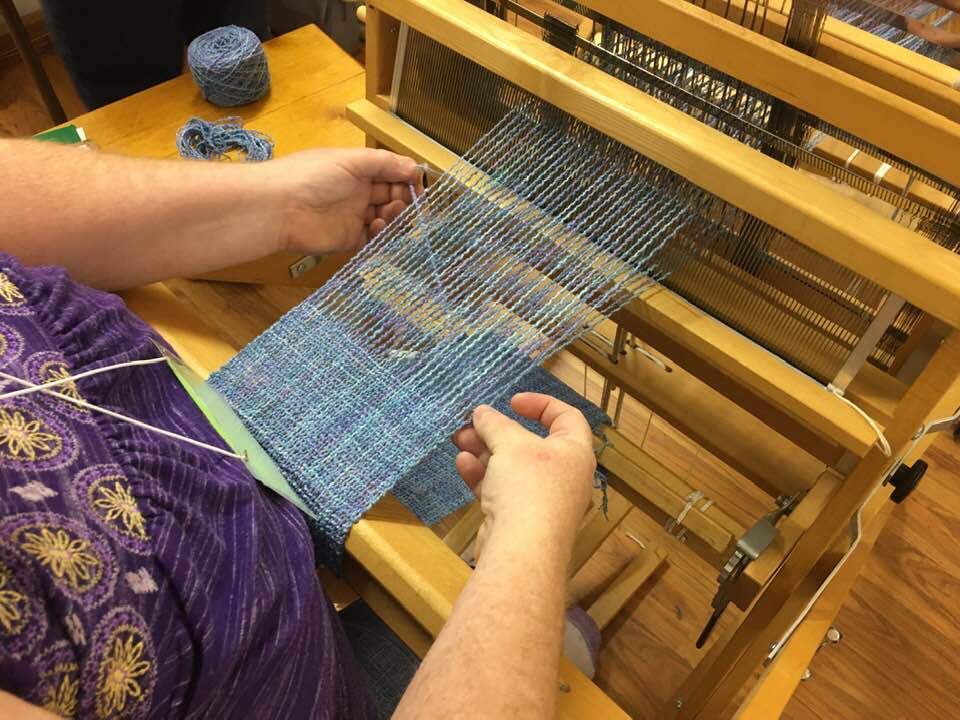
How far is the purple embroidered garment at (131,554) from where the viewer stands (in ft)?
1.74

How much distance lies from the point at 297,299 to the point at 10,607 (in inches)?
55.9

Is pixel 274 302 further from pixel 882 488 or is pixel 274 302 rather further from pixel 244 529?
pixel 882 488

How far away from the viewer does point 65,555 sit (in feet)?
1.79

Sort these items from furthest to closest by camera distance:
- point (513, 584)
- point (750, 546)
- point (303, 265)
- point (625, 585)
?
point (625, 585) < point (303, 265) < point (750, 546) < point (513, 584)

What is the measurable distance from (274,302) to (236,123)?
0.44 meters

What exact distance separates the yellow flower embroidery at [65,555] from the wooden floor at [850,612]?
99 cm

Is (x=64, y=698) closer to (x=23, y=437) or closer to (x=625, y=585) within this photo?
(x=23, y=437)

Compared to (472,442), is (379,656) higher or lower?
lower

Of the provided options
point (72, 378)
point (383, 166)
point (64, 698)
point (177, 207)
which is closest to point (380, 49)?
point (383, 166)

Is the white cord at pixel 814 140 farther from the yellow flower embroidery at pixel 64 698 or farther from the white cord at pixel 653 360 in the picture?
the yellow flower embroidery at pixel 64 698

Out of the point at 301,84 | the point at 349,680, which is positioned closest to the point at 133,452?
the point at 349,680

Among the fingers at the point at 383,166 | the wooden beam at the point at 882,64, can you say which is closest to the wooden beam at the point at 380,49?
the fingers at the point at 383,166

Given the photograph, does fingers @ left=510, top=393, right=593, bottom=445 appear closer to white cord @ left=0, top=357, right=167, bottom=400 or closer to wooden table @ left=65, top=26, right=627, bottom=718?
wooden table @ left=65, top=26, right=627, bottom=718

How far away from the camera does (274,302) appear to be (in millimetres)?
1793
